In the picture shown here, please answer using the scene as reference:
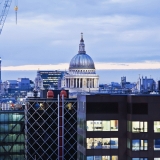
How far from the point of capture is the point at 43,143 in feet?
292

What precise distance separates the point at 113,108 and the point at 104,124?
4.16 feet

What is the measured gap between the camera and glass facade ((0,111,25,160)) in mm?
92000

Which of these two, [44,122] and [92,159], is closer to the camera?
[92,159]

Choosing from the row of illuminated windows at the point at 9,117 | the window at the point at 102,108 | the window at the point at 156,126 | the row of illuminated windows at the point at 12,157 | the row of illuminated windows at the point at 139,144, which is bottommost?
the row of illuminated windows at the point at 12,157

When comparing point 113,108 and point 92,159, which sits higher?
point 113,108

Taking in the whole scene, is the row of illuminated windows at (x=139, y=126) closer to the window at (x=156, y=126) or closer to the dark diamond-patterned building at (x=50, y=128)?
the window at (x=156, y=126)

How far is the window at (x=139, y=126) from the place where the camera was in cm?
5369

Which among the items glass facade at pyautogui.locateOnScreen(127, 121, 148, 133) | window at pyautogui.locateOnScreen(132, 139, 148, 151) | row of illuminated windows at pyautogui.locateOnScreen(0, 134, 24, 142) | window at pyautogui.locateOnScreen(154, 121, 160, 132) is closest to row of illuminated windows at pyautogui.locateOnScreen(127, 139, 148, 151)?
window at pyautogui.locateOnScreen(132, 139, 148, 151)

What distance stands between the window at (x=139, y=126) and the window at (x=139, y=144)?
69 centimetres

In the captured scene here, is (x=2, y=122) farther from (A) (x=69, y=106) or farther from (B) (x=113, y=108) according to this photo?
(B) (x=113, y=108)

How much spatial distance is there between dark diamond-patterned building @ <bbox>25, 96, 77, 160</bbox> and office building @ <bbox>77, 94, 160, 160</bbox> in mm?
33369

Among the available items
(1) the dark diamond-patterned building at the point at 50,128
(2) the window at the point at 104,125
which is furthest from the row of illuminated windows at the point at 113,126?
(1) the dark diamond-patterned building at the point at 50,128

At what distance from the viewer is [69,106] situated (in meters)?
89.6

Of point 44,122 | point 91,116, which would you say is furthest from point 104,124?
point 44,122
